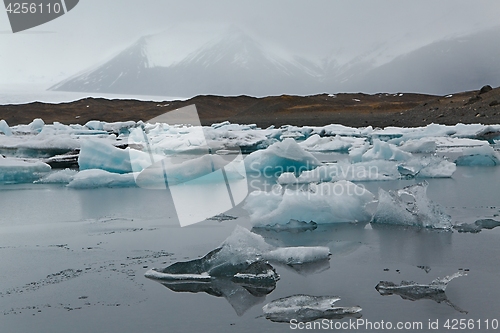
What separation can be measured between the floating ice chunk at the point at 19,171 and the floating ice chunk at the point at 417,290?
21.1ft

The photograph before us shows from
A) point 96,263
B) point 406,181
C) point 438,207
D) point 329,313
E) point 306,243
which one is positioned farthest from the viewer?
point 406,181

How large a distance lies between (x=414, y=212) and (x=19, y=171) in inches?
232

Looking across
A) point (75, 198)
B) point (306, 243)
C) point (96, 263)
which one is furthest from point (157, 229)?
point (75, 198)

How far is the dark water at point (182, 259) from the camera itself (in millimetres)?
2484

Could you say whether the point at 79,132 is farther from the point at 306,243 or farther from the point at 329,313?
the point at 329,313

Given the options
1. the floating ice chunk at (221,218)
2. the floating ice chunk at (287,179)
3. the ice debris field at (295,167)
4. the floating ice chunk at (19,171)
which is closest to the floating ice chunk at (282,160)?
the ice debris field at (295,167)

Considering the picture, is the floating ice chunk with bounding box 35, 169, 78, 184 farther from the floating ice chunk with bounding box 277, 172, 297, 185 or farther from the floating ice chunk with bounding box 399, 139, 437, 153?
the floating ice chunk with bounding box 399, 139, 437, 153

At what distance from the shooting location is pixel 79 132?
62.0ft

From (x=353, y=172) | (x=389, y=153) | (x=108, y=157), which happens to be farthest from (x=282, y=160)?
(x=108, y=157)

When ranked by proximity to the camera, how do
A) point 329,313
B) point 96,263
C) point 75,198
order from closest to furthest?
point 329,313 < point 96,263 < point 75,198

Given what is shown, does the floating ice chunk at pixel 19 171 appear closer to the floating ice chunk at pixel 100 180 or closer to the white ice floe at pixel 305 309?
the floating ice chunk at pixel 100 180

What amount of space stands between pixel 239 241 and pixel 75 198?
3.56 metres

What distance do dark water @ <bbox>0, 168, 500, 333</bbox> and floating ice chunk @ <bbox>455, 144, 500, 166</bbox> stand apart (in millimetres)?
3818

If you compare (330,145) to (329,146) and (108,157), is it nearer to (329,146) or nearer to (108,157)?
(329,146)
